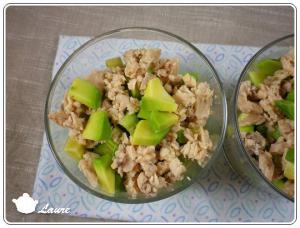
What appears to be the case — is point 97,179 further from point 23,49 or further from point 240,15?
point 240,15

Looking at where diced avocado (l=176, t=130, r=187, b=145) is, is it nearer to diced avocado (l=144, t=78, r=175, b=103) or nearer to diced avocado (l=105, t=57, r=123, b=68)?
diced avocado (l=144, t=78, r=175, b=103)

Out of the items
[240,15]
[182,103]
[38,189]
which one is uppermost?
[240,15]

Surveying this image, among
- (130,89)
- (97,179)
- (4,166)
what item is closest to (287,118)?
(130,89)

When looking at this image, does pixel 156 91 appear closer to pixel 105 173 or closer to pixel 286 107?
pixel 105 173

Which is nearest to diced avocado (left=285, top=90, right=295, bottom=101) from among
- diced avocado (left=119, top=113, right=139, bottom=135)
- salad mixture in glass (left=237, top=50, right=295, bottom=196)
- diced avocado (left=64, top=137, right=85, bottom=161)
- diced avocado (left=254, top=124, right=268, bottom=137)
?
salad mixture in glass (left=237, top=50, right=295, bottom=196)

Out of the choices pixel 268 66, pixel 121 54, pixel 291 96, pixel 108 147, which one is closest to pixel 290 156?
pixel 291 96

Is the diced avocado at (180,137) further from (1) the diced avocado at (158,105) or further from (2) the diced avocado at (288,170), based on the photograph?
(2) the diced avocado at (288,170)

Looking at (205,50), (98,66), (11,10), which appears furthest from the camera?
(11,10)
